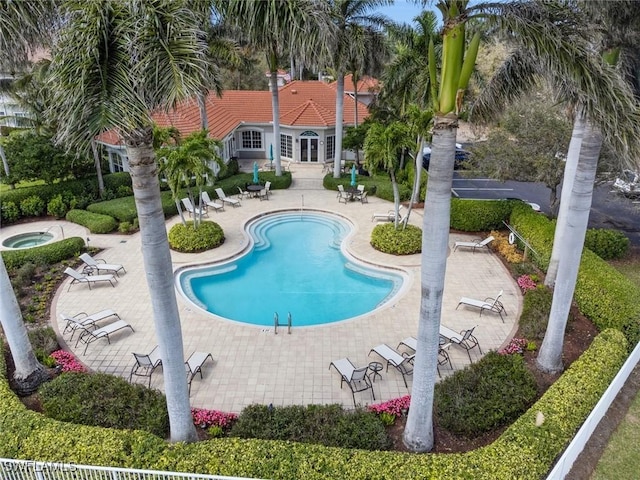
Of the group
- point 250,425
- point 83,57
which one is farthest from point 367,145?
point 83,57

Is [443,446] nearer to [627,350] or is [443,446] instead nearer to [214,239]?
[627,350]

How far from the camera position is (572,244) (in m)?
9.65

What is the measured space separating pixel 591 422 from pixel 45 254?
17.5 meters

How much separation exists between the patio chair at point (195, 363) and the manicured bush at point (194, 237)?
292 inches

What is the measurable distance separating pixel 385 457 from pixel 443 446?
1813 millimetres

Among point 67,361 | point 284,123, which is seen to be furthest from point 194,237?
point 284,123

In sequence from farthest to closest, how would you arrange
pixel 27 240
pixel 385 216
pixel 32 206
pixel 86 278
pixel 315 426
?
1. pixel 32 206
2. pixel 385 216
3. pixel 27 240
4. pixel 86 278
5. pixel 315 426

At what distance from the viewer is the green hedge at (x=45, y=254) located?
640 inches

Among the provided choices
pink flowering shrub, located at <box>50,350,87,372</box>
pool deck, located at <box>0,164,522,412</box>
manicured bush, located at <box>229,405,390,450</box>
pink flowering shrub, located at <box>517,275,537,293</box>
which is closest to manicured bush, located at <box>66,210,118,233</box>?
pool deck, located at <box>0,164,522,412</box>

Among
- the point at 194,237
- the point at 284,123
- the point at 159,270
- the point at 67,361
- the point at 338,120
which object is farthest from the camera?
the point at 284,123

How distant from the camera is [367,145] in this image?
1728 centimetres

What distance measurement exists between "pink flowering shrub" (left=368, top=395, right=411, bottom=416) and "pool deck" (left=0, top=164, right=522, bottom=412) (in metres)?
0.61

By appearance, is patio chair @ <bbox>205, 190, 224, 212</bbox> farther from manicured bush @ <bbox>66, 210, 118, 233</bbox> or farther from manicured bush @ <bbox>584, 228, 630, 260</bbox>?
manicured bush @ <bbox>584, 228, 630, 260</bbox>

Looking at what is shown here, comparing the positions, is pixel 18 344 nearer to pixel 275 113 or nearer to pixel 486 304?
pixel 486 304
